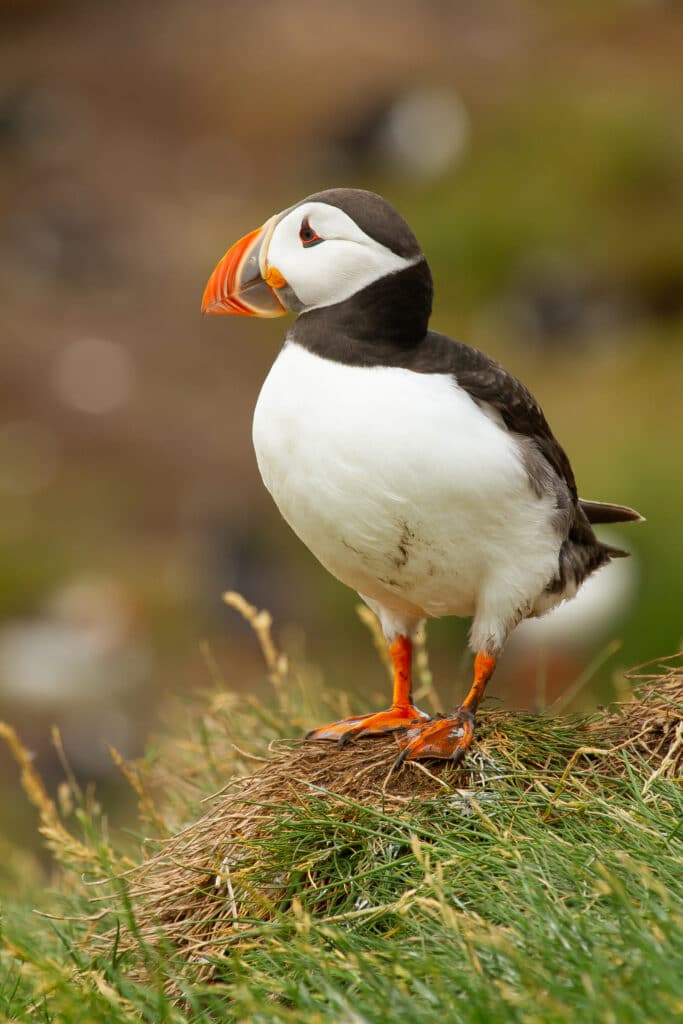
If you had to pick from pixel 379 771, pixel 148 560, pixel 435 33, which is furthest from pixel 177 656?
pixel 435 33

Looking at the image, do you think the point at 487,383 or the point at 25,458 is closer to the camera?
the point at 487,383

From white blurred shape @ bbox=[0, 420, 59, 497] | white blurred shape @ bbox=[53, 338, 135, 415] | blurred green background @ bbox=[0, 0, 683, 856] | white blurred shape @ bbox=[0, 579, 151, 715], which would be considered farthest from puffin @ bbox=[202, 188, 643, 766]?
white blurred shape @ bbox=[53, 338, 135, 415]

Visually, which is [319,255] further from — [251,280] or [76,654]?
[76,654]

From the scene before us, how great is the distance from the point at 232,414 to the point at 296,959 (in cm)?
1389

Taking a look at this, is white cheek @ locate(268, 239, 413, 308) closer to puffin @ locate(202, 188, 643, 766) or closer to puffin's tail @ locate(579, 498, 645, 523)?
puffin @ locate(202, 188, 643, 766)

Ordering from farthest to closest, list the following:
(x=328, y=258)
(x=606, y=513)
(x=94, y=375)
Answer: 1. (x=94, y=375)
2. (x=606, y=513)
3. (x=328, y=258)

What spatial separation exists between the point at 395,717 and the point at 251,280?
4.51 feet

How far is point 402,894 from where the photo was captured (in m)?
3.20

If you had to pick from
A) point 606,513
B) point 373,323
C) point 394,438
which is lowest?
point 606,513

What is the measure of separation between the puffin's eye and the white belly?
285mm

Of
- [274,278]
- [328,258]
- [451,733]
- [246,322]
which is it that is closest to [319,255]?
[328,258]

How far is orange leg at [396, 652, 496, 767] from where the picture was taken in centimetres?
370

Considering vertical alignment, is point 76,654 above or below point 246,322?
below

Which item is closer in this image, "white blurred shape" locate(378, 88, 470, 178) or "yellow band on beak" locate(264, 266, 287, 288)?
"yellow band on beak" locate(264, 266, 287, 288)
